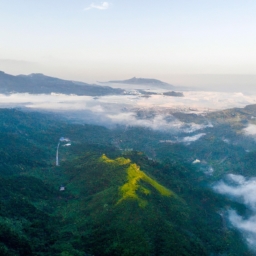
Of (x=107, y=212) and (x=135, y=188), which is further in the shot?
(x=135, y=188)

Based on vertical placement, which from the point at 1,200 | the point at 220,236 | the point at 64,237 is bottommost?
the point at 220,236

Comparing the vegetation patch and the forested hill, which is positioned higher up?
the vegetation patch

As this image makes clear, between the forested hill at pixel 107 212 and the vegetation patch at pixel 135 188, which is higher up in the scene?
the vegetation patch at pixel 135 188

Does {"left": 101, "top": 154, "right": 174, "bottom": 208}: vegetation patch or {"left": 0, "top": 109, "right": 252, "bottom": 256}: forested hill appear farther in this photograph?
{"left": 101, "top": 154, "right": 174, "bottom": 208}: vegetation patch

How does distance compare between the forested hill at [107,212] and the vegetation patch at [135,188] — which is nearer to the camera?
the forested hill at [107,212]

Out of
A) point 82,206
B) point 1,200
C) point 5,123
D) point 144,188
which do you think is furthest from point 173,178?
point 5,123

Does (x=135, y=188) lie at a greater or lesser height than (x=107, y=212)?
greater

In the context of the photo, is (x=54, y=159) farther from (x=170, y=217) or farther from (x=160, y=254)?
(x=160, y=254)

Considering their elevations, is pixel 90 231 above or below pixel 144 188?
below
